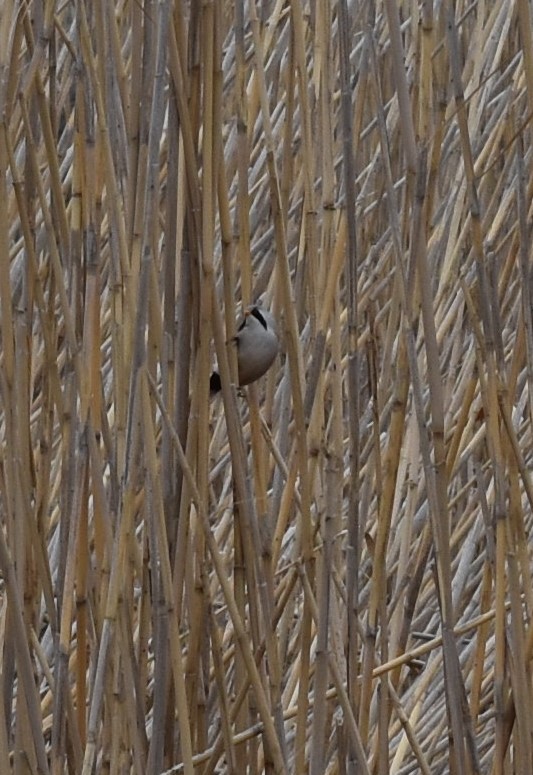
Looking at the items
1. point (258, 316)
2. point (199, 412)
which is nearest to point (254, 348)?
point (258, 316)

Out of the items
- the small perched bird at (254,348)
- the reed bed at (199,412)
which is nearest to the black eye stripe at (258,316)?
the small perched bird at (254,348)

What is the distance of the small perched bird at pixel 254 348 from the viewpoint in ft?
3.67

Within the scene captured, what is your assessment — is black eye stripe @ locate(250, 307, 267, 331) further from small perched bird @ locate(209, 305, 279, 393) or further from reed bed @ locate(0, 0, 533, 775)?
reed bed @ locate(0, 0, 533, 775)

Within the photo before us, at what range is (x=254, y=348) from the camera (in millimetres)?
1162

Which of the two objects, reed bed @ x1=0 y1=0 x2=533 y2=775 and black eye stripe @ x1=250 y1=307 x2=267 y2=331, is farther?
black eye stripe @ x1=250 y1=307 x2=267 y2=331

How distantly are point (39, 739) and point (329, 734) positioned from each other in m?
0.48

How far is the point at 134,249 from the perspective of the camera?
88 cm

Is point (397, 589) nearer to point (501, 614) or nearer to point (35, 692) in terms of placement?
point (501, 614)

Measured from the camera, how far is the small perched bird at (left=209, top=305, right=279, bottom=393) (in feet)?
3.67

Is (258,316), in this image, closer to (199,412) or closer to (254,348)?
(254,348)

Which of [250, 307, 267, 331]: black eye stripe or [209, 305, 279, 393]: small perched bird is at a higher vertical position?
[250, 307, 267, 331]: black eye stripe

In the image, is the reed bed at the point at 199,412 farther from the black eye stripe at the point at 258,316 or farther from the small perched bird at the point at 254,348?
the black eye stripe at the point at 258,316

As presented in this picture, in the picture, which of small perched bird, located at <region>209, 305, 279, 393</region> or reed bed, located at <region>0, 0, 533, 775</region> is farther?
small perched bird, located at <region>209, 305, 279, 393</region>

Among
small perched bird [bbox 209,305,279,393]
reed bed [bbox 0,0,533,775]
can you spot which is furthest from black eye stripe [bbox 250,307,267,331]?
reed bed [bbox 0,0,533,775]
